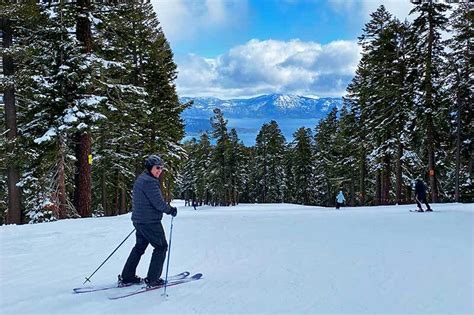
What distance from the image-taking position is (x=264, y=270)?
7578 millimetres

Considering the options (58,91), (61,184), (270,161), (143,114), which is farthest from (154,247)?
(270,161)

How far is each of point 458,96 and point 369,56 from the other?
865cm

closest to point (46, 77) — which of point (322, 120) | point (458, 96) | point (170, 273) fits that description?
point (170, 273)

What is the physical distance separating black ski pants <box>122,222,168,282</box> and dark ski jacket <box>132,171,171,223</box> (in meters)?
0.12

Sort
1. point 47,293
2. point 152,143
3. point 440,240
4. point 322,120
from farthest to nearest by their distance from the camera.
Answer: point 322,120
point 152,143
point 440,240
point 47,293

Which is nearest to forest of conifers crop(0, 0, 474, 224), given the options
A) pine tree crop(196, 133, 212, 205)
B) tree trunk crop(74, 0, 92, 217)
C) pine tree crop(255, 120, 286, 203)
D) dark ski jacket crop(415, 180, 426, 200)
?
tree trunk crop(74, 0, 92, 217)

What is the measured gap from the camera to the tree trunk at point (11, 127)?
53.6 ft

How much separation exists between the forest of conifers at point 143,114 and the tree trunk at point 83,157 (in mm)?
43

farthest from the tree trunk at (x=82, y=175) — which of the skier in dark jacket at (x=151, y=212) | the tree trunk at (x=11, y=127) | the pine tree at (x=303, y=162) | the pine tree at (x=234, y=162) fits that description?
the pine tree at (x=303, y=162)

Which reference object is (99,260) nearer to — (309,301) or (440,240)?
(309,301)

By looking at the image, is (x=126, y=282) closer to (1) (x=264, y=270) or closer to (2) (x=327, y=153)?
(1) (x=264, y=270)

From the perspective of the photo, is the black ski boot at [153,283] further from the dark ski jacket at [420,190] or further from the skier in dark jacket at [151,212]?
the dark ski jacket at [420,190]

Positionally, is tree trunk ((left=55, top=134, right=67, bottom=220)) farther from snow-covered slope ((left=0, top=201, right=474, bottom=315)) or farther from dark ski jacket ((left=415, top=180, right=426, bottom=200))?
dark ski jacket ((left=415, top=180, right=426, bottom=200))

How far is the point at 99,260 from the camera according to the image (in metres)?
8.67
